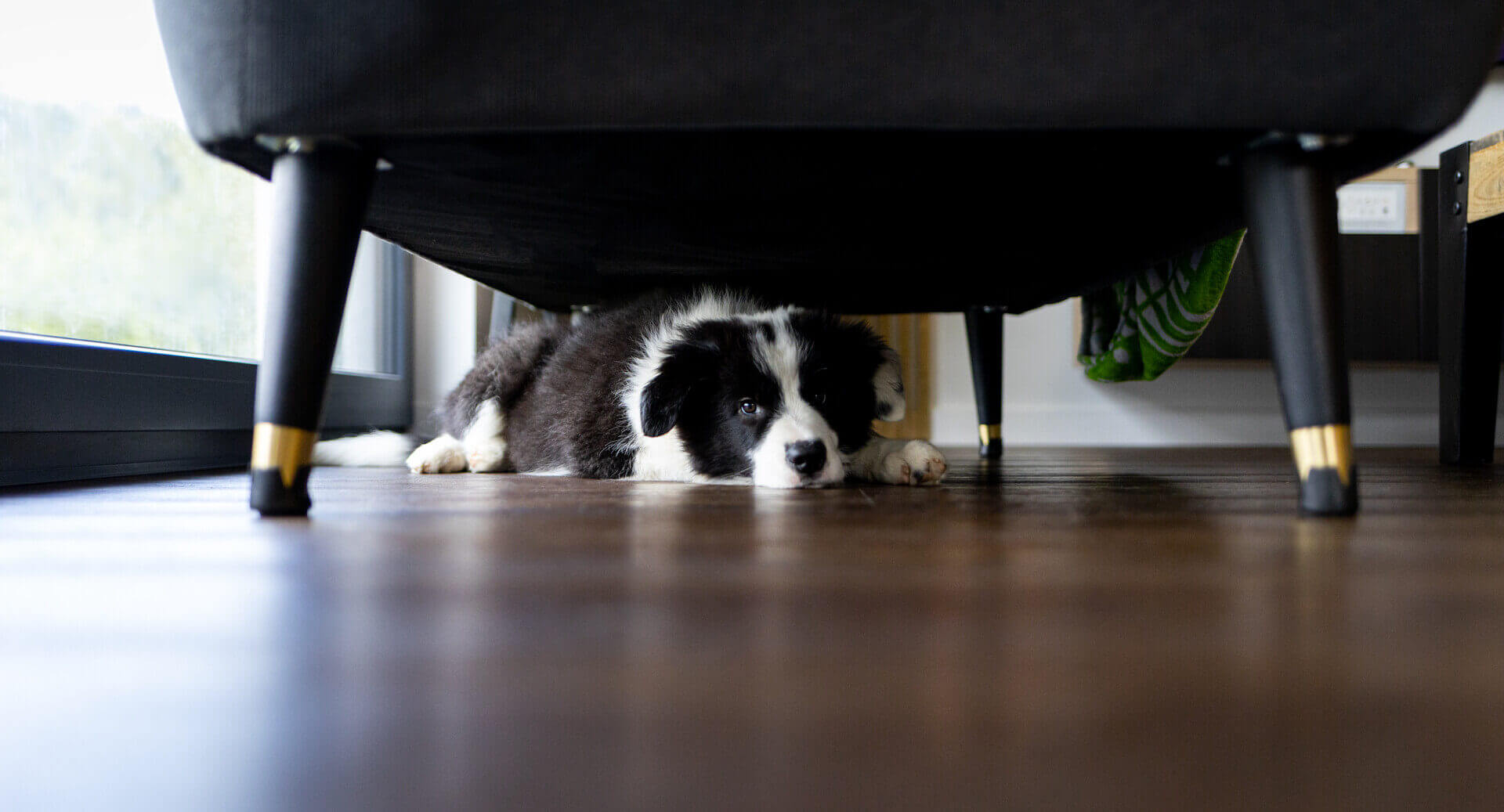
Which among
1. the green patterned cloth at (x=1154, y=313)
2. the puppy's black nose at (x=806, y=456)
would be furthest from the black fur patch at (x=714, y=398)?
the green patterned cloth at (x=1154, y=313)

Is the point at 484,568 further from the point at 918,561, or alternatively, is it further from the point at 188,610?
the point at 918,561

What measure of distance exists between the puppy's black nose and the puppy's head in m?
0.02

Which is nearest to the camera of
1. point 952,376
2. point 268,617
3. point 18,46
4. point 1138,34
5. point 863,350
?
point 268,617

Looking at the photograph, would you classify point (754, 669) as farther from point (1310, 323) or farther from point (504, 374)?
point (504, 374)

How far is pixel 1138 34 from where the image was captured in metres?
0.94

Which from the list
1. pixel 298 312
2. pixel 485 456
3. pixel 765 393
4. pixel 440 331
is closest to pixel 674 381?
pixel 765 393

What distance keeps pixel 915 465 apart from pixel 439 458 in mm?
1005

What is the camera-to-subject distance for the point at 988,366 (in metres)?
2.61

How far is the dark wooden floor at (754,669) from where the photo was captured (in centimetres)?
29

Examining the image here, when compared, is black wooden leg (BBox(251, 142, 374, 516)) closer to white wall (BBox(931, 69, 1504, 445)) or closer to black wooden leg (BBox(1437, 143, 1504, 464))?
black wooden leg (BBox(1437, 143, 1504, 464))

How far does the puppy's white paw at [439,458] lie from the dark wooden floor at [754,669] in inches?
41.0

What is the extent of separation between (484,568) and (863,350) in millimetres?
1192

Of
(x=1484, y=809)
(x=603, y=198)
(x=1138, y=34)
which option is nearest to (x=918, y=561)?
(x=1484, y=809)

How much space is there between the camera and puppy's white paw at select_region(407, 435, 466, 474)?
1.91 metres
